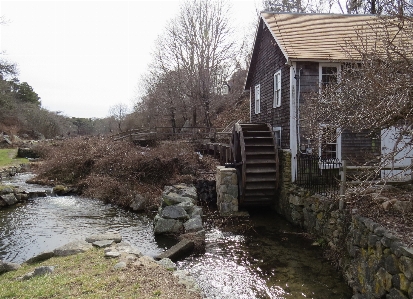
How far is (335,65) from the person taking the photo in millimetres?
10078

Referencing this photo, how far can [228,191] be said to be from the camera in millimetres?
11281

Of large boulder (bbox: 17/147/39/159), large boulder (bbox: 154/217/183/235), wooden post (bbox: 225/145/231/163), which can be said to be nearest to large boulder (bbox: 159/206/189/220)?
large boulder (bbox: 154/217/183/235)

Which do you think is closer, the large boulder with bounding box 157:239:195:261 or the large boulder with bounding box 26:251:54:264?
the large boulder with bounding box 26:251:54:264

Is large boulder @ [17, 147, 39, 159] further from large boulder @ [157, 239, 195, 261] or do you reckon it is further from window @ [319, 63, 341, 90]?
window @ [319, 63, 341, 90]

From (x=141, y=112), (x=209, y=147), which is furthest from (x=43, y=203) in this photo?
(x=141, y=112)

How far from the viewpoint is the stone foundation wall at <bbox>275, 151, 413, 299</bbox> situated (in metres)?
4.44

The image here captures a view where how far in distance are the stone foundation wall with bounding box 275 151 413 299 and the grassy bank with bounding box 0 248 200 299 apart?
284cm

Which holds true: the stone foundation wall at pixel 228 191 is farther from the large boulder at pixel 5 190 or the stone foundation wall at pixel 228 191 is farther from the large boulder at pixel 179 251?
the large boulder at pixel 5 190

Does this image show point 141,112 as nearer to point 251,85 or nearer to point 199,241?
point 251,85

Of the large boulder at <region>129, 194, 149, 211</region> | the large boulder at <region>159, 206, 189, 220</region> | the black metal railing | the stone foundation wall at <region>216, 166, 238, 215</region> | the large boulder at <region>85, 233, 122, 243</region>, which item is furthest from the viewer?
the large boulder at <region>129, 194, 149, 211</region>

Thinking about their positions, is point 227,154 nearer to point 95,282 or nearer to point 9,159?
point 95,282

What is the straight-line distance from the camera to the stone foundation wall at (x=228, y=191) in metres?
11.1

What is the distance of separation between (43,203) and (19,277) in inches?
320

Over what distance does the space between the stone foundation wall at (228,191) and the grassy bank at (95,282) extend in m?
5.79
